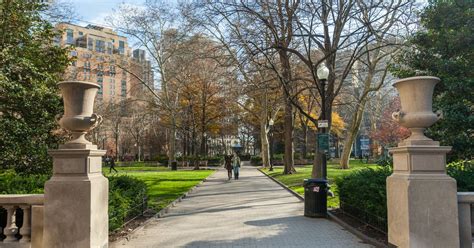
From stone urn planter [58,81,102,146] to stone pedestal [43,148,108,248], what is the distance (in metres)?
0.30

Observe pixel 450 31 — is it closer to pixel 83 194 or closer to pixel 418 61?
pixel 418 61

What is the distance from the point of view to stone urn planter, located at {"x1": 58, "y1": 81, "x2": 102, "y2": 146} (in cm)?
683

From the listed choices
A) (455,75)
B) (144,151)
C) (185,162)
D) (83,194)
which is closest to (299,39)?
(455,75)

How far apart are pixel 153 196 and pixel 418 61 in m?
11.5

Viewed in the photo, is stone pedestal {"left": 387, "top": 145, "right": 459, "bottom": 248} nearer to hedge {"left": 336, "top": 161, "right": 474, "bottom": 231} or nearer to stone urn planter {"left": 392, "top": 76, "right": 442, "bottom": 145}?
stone urn planter {"left": 392, "top": 76, "right": 442, "bottom": 145}

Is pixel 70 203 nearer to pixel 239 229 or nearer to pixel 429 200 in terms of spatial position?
pixel 239 229

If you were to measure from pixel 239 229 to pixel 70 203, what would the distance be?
14.9 feet

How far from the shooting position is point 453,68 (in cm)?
1277

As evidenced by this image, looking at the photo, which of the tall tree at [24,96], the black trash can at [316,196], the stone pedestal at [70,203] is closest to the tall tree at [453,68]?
the black trash can at [316,196]

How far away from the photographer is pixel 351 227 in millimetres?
9828

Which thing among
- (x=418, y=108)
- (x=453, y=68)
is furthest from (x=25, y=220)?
(x=453, y=68)

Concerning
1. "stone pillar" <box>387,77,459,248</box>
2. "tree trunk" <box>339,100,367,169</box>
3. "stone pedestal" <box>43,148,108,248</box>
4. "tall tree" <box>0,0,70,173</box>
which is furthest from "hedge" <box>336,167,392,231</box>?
"tree trunk" <box>339,100,367,169</box>

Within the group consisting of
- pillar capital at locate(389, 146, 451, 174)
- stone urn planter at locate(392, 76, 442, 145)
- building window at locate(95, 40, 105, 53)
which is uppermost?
building window at locate(95, 40, 105, 53)

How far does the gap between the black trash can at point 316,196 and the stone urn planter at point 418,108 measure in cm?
500
